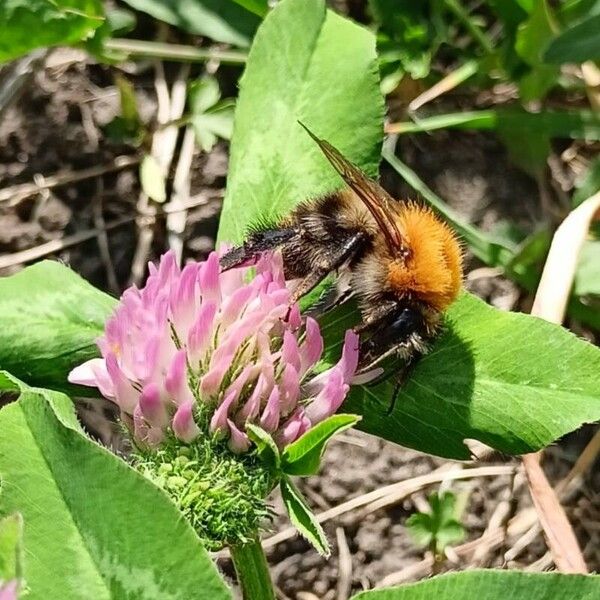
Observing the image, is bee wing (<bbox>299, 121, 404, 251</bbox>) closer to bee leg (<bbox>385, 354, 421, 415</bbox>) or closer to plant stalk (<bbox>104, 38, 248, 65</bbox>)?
bee leg (<bbox>385, 354, 421, 415</bbox>)

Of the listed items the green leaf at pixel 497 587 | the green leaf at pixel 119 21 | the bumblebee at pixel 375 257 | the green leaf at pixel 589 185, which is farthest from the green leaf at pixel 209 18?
the green leaf at pixel 497 587

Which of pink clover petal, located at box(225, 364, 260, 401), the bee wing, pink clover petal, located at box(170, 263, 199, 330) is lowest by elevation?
pink clover petal, located at box(225, 364, 260, 401)

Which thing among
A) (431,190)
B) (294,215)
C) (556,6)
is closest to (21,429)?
(294,215)

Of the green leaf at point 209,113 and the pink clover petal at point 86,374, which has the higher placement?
the green leaf at point 209,113

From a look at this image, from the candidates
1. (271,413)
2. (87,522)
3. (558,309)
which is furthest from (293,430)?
(558,309)

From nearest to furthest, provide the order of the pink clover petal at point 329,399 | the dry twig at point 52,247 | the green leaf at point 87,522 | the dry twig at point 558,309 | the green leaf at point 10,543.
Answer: the green leaf at point 10,543
the green leaf at point 87,522
the pink clover petal at point 329,399
the dry twig at point 558,309
the dry twig at point 52,247

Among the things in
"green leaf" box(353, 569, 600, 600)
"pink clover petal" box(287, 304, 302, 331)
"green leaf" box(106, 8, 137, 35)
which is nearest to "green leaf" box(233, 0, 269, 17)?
"green leaf" box(106, 8, 137, 35)

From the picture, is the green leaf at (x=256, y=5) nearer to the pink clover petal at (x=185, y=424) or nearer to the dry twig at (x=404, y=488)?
the dry twig at (x=404, y=488)
